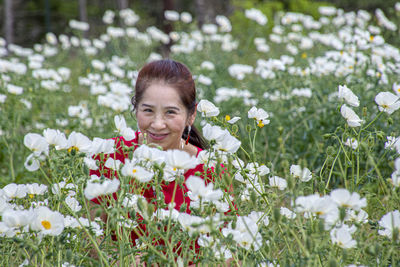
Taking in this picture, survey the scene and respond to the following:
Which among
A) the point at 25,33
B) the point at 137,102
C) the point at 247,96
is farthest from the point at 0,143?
the point at 25,33

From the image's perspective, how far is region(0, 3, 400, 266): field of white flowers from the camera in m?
1.33

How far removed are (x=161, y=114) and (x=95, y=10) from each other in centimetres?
1526

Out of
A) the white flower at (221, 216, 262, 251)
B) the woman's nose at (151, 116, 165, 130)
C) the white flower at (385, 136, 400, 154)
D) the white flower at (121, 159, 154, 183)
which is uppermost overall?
the white flower at (121, 159, 154, 183)

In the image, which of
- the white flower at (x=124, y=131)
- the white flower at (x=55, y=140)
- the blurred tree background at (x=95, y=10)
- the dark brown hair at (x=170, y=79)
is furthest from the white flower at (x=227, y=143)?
the blurred tree background at (x=95, y=10)

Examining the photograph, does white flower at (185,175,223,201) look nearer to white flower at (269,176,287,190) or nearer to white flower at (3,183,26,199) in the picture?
white flower at (269,176,287,190)

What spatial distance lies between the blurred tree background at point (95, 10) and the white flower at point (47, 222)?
7896 millimetres

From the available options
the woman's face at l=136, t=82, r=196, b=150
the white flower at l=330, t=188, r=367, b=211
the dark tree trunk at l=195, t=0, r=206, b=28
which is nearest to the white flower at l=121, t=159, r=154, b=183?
the white flower at l=330, t=188, r=367, b=211

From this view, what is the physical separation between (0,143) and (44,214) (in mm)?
2361

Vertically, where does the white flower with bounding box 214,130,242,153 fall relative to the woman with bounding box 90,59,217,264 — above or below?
above

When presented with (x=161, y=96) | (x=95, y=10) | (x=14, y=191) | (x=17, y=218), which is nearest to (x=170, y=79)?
(x=161, y=96)

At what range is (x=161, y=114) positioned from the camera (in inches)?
87.6

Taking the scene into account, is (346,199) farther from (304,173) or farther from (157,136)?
(157,136)

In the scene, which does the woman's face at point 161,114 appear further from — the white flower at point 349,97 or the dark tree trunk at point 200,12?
the dark tree trunk at point 200,12

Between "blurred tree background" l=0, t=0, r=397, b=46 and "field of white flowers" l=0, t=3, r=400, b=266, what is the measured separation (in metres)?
3.72
